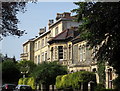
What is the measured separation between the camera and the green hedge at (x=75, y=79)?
41.8 metres

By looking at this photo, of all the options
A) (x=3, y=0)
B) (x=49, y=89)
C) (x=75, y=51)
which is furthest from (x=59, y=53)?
(x=3, y=0)

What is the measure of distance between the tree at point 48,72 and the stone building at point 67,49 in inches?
128

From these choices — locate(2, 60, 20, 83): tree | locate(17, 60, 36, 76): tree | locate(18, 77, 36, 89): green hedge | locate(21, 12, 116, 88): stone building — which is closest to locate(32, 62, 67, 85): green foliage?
locate(21, 12, 116, 88): stone building

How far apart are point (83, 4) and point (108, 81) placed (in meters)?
17.1

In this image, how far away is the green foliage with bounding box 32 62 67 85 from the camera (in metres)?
49.2

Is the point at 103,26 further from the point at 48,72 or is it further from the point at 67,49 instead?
the point at 67,49

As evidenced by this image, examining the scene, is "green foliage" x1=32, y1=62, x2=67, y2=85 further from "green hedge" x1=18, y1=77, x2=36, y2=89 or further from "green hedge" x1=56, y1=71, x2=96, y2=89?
"green hedge" x1=18, y1=77, x2=36, y2=89

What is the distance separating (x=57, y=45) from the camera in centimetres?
6369

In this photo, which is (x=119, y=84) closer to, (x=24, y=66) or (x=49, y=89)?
(x=49, y=89)

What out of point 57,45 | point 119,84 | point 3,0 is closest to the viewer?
point 3,0

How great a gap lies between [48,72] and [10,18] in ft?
111

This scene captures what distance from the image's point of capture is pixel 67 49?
60500 mm

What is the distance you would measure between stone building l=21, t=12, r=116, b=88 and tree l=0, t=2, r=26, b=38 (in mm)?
22426

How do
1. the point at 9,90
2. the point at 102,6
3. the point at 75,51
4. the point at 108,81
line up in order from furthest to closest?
the point at 75,51
the point at 9,90
the point at 108,81
the point at 102,6
